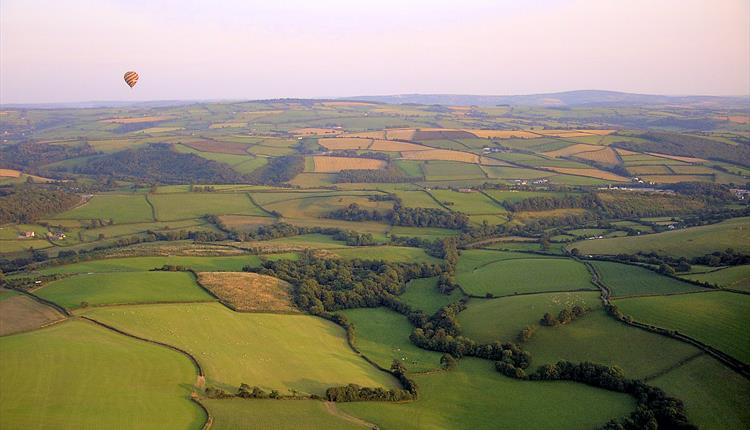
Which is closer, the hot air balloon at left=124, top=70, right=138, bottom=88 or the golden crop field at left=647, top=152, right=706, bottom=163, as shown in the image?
the hot air balloon at left=124, top=70, right=138, bottom=88

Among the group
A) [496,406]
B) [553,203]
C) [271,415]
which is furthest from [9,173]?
[496,406]

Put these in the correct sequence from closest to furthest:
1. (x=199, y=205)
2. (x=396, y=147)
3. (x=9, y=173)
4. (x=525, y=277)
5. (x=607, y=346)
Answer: (x=607, y=346)
(x=525, y=277)
(x=199, y=205)
(x=9, y=173)
(x=396, y=147)

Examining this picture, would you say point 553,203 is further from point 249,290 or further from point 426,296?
point 249,290

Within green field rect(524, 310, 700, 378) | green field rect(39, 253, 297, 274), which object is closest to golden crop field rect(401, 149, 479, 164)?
green field rect(39, 253, 297, 274)

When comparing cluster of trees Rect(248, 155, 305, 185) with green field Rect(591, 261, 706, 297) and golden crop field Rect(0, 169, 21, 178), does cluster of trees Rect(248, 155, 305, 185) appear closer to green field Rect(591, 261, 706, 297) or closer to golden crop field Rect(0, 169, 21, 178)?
golden crop field Rect(0, 169, 21, 178)

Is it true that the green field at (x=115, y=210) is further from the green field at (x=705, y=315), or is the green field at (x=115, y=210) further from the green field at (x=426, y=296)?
the green field at (x=705, y=315)

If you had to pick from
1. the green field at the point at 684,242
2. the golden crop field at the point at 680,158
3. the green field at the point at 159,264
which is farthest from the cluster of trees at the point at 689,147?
the green field at the point at 159,264
